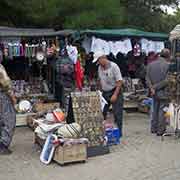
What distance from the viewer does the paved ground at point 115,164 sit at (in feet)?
21.1

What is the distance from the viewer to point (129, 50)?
11961 mm

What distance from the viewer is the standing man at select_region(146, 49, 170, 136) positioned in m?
9.27

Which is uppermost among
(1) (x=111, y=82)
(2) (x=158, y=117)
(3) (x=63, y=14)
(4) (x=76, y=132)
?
(3) (x=63, y=14)

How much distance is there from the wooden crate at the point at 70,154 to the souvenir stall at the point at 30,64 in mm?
3790

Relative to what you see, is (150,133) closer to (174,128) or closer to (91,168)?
(174,128)

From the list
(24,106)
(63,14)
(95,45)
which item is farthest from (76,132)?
(63,14)

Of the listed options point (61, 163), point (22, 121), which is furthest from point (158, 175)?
point (22, 121)

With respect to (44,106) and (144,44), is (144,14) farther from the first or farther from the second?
(44,106)

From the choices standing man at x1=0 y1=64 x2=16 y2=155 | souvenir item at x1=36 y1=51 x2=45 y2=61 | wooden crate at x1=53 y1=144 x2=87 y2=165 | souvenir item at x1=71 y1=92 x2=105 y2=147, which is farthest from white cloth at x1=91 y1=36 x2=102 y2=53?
wooden crate at x1=53 y1=144 x2=87 y2=165

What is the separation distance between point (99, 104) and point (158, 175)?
1980mm

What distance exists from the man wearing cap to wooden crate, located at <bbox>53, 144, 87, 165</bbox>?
5.78 feet

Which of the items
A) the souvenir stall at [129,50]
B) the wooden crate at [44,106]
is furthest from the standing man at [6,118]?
the souvenir stall at [129,50]

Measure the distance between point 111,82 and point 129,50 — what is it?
344 centimetres

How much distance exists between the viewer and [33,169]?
22.4 feet
